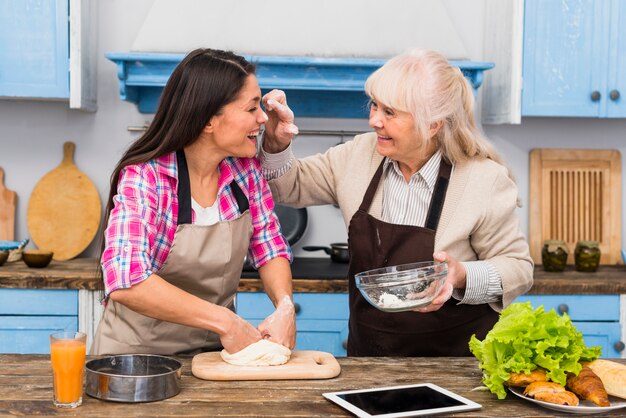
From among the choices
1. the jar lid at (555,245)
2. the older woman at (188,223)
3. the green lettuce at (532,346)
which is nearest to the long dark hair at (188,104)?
the older woman at (188,223)

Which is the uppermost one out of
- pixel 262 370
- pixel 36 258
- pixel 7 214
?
pixel 7 214

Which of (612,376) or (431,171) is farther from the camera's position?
(431,171)

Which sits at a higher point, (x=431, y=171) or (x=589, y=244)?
(x=431, y=171)

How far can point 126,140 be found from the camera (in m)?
4.10

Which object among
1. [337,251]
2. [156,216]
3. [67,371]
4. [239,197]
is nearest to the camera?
[67,371]

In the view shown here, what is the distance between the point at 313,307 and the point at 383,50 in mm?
1237

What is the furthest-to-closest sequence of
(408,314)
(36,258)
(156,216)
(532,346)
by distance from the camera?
1. (36,258)
2. (408,314)
3. (156,216)
4. (532,346)

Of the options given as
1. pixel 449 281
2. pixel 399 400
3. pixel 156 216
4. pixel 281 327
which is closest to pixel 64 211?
pixel 156 216

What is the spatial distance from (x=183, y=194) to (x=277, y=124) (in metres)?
0.42

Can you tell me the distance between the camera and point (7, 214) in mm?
4020

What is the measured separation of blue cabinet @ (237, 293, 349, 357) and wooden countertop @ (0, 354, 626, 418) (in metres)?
1.35

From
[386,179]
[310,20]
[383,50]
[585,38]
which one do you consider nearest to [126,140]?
[310,20]

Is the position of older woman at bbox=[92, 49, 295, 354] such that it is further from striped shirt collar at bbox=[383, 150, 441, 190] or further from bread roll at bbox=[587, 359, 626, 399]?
bread roll at bbox=[587, 359, 626, 399]

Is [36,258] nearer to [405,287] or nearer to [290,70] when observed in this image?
[290,70]
